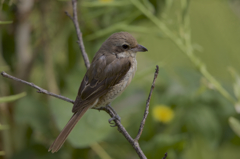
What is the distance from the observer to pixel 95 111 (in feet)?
9.78

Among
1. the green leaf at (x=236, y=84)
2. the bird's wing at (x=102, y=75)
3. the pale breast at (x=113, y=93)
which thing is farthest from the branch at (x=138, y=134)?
the green leaf at (x=236, y=84)

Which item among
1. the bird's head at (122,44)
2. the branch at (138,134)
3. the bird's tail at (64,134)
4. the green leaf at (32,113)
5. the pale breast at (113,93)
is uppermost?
the bird's head at (122,44)

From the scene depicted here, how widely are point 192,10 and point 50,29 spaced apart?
87.9 inches

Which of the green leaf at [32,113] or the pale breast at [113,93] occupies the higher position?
the pale breast at [113,93]

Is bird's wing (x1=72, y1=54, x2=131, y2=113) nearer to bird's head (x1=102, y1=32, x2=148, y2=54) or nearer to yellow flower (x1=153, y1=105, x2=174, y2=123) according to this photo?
bird's head (x1=102, y1=32, x2=148, y2=54)

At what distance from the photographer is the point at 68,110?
2865mm

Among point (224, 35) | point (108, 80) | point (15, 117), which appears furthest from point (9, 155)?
point (224, 35)

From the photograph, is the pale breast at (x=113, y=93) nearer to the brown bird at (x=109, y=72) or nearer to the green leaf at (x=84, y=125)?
the brown bird at (x=109, y=72)

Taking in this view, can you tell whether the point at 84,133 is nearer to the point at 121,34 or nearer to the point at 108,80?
the point at 108,80

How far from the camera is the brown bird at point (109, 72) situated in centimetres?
269

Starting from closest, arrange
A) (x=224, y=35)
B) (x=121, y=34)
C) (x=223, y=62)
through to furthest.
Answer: (x=121, y=34) → (x=223, y=62) → (x=224, y=35)

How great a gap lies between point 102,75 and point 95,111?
0.41 metres

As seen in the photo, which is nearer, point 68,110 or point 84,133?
point 84,133

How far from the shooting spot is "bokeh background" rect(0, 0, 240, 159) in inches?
111
